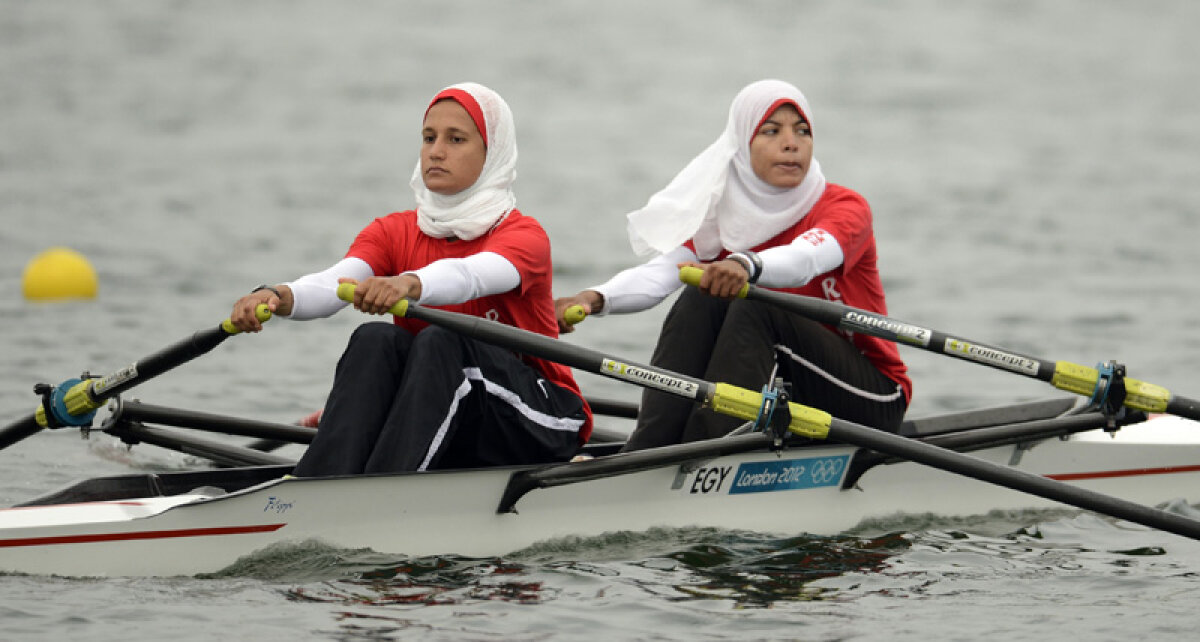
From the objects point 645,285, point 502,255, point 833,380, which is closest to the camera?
point 502,255

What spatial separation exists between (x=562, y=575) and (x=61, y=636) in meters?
1.64

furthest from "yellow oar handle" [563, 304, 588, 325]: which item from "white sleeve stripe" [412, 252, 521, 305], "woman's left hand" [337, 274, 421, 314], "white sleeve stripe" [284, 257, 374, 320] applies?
"woman's left hand" [337, 274, 421, 314]

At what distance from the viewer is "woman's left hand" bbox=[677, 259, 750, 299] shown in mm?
5699

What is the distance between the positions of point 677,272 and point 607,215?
13.1 meters

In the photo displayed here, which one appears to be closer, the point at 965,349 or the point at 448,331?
the point at 448,331

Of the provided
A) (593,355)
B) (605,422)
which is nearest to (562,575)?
(593,355)

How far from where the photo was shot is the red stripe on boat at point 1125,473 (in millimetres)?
6629

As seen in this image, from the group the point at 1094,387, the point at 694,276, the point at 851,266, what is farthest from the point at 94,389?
the point at 1094,387

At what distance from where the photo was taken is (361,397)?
5.36 m

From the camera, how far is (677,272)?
6512 mm

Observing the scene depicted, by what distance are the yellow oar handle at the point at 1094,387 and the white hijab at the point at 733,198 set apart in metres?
1.12

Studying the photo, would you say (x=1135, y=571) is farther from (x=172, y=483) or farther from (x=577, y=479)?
(x=172, y=483)

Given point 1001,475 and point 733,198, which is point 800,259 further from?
point 1001,475

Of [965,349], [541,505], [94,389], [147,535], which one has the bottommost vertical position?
[147,535]
